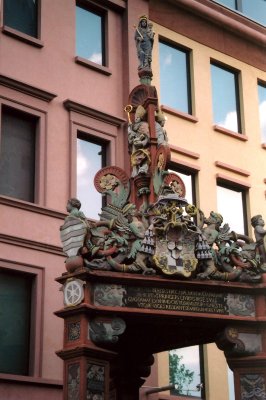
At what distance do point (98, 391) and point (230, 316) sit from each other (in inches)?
113

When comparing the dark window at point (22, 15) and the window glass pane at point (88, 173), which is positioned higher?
the dark window at point (22, 15)

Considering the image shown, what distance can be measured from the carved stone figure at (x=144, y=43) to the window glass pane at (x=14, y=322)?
17.9 feet

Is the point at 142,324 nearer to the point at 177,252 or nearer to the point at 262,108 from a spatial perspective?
the point at 177,252

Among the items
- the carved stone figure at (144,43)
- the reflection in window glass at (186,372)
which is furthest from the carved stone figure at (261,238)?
the reflection in window glass at (186,372)

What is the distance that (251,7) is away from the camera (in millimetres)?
28609

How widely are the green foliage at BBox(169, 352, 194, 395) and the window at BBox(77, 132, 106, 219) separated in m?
3.96

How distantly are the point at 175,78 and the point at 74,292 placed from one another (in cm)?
1167

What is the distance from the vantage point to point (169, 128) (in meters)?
24.9

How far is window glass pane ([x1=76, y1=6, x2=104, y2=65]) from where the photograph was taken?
2395 cm

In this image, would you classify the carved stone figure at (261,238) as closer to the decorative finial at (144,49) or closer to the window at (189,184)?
the decorative finial at (144,49)

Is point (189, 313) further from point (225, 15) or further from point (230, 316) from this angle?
point (225, 15)

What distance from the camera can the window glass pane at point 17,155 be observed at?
21.2 metres

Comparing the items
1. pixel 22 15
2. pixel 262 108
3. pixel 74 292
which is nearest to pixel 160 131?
pixel 74 292

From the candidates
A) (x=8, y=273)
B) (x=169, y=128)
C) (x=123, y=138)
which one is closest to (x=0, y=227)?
(x=8, y=273)
